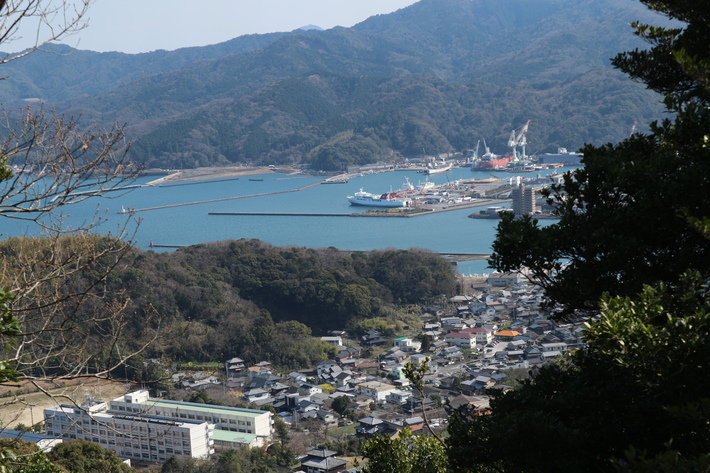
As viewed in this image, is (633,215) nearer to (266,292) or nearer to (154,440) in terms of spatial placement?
(154,440)

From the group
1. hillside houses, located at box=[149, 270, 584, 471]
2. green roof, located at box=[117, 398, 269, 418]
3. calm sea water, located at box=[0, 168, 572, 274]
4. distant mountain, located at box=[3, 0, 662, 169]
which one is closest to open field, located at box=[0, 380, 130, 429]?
green roof, located at box=[117, 398, 269, 418]

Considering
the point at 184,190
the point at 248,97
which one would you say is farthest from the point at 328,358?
the point at 248,97

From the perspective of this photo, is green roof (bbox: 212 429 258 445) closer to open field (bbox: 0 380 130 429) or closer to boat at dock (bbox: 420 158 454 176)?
open field (bbox: 0 380 130 429)

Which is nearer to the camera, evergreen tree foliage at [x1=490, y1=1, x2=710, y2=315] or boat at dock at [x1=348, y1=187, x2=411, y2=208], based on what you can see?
evergreen tree foliage at [x1=490, y1=1, x2=710, y2=315]

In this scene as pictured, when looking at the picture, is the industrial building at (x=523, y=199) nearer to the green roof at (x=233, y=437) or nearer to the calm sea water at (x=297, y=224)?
the calm sea water at (x=297, y=224)

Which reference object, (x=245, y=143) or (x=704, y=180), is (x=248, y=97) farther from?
(x=704, y=180)

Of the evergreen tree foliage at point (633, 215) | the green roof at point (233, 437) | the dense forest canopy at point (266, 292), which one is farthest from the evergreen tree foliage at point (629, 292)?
the dense forest canopy at point (266, 292)

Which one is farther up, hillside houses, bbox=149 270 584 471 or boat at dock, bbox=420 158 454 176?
boat at dock, bbox=420 158 454 176
